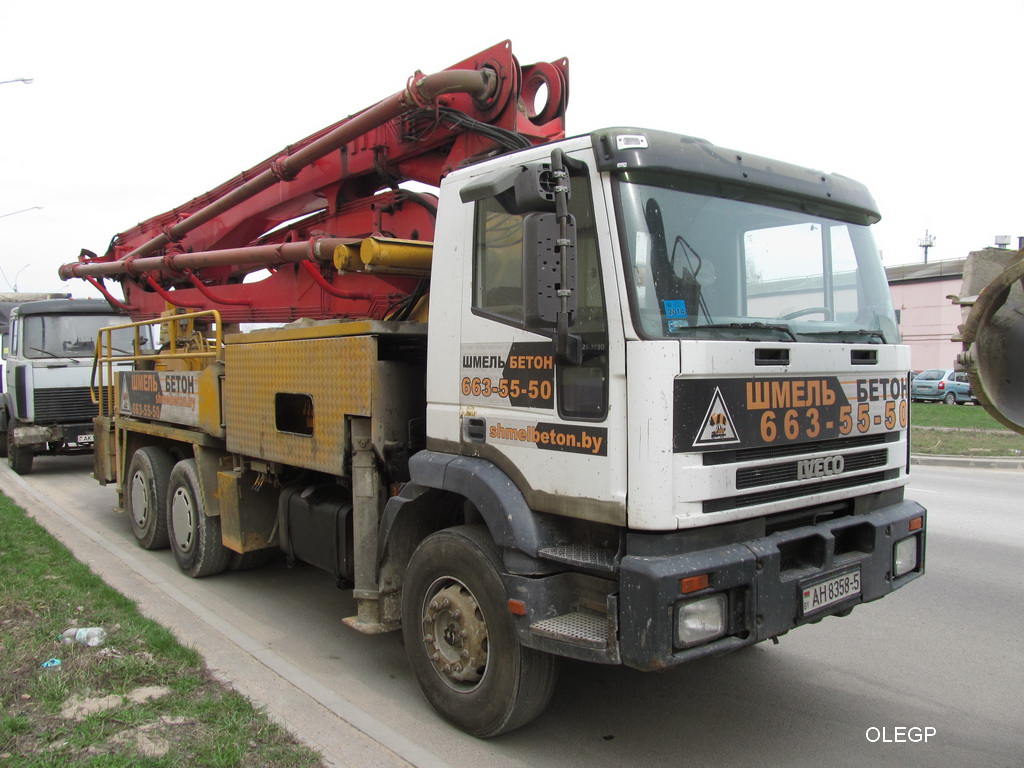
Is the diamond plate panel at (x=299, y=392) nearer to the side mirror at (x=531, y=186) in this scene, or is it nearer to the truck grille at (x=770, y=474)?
the side mirror at (x=531, y=186)

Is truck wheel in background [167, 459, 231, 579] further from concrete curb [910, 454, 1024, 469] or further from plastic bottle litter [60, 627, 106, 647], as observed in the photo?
concrete curb [910, 454, 1024, 469]

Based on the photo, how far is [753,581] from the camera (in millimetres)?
3342

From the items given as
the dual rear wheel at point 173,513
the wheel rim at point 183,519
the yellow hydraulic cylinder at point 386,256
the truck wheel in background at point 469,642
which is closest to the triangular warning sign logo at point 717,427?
the truck wheel in background at point 469,642

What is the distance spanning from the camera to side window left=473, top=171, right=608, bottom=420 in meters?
3.42

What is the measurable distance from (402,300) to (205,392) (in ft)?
7.04

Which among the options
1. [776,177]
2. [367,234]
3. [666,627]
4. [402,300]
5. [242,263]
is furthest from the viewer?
[242,263]

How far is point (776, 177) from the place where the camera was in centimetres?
384

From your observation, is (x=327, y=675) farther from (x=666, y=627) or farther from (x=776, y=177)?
(x=776, y=177)

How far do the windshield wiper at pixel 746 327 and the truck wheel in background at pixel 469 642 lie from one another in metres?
1.37

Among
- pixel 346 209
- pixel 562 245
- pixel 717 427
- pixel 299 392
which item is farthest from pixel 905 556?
pixel 346 209

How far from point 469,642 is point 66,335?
11.5m

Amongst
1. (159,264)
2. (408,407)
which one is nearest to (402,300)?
(408,407)

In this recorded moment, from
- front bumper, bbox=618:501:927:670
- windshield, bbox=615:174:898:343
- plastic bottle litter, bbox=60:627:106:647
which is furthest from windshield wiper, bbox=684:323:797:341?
plastic bottle litter, bbox=60:627:106:647

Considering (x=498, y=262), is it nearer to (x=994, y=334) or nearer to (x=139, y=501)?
(x=994, y=334)
